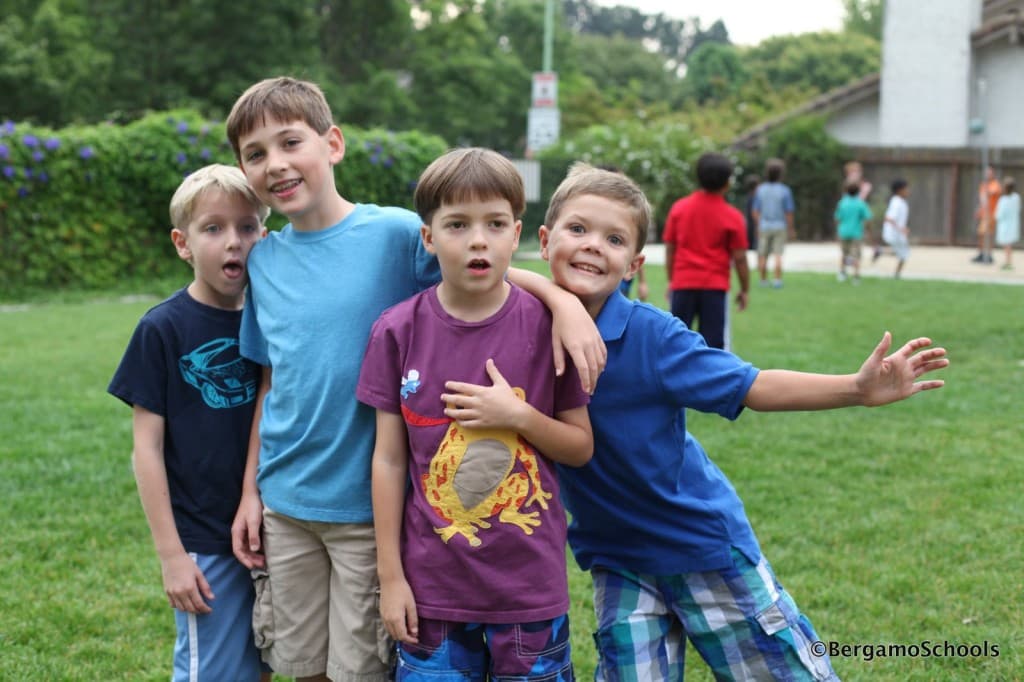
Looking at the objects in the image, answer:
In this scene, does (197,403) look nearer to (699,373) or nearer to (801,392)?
(699,373)

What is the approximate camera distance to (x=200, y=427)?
268 centimetres

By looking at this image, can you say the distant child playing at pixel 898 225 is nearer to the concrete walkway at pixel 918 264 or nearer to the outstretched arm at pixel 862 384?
the concrete walkway at pixel 918 264

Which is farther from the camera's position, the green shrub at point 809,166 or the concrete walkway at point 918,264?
the green shrub at point 809,166

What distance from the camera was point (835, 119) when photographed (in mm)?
29484

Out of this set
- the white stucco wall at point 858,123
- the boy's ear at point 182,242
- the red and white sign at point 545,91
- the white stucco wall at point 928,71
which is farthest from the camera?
the white stucco wall at point 858,123

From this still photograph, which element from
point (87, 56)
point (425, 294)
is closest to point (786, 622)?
point (425, 294)

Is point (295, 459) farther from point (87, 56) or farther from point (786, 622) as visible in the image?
point (87, 56)

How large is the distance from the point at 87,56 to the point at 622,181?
26.3 m

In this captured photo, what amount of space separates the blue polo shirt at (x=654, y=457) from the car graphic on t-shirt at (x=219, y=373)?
792mm

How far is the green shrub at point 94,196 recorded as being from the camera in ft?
44.1

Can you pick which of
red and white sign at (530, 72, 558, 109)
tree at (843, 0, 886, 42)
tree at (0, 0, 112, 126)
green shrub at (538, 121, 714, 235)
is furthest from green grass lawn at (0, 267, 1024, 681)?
tree at (843, 0, 886, 42)

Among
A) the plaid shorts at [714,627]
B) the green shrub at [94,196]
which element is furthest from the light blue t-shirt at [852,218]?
the plaid shorts at [714,627]

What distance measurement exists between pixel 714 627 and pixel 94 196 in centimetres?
1311

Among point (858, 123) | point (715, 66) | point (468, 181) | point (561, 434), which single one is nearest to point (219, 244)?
point (468, 181)
